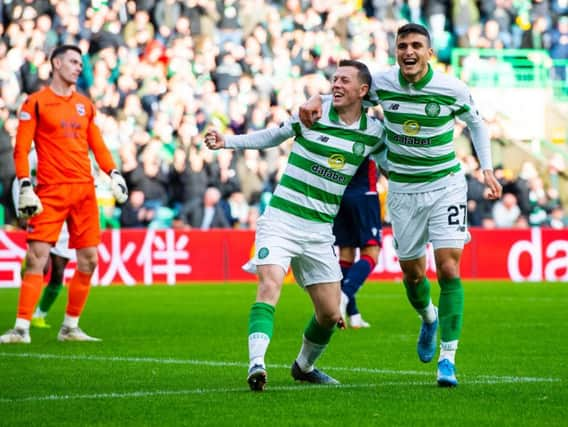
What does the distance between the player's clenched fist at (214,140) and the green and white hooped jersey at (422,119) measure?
1.05 m

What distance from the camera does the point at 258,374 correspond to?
8.43m

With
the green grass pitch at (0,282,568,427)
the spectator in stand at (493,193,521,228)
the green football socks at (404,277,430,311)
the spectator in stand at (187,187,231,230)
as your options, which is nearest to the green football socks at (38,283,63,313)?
the green grass pitch at (0,282,568,427)

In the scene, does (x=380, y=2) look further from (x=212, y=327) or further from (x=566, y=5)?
(x=212, y=327)

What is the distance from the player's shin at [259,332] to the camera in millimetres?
8484

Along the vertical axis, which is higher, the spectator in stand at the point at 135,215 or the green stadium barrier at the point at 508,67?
the green stadium barrier at the point at 508,67

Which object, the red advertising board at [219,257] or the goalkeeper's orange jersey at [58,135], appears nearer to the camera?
the goalkeeper's orange jersey at [58,135]

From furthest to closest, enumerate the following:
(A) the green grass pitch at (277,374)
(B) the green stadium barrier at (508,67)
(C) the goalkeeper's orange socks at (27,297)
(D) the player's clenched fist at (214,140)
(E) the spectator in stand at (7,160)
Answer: (B) the green stadium barrier at (508,67) < (E) the spectator in stand at (7,160) < (C) the goalkeeper's orange socks at (27,297) < (D) the player's clenched fist at (214,140) < (A) the green grass pitch at (277,374)

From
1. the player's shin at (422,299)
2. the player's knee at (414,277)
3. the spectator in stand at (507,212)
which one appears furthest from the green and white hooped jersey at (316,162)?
the spectator in stand at (507,212)

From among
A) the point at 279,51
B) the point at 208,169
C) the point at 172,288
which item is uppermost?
the point at 279,51

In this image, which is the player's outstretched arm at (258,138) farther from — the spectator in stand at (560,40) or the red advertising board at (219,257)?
the spectator in stand at (560,40)

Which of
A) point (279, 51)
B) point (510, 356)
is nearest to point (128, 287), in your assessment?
point (279, 51)

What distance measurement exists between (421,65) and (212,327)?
19.7 ft

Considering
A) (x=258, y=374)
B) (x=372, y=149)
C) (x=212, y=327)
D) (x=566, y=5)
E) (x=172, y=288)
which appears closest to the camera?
(x=258, y=374)

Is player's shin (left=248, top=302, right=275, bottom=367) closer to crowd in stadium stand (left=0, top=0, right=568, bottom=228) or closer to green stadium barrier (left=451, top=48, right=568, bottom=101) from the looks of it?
crowd in stadium stand (left=0, top=0, right=568, bottom=228)
